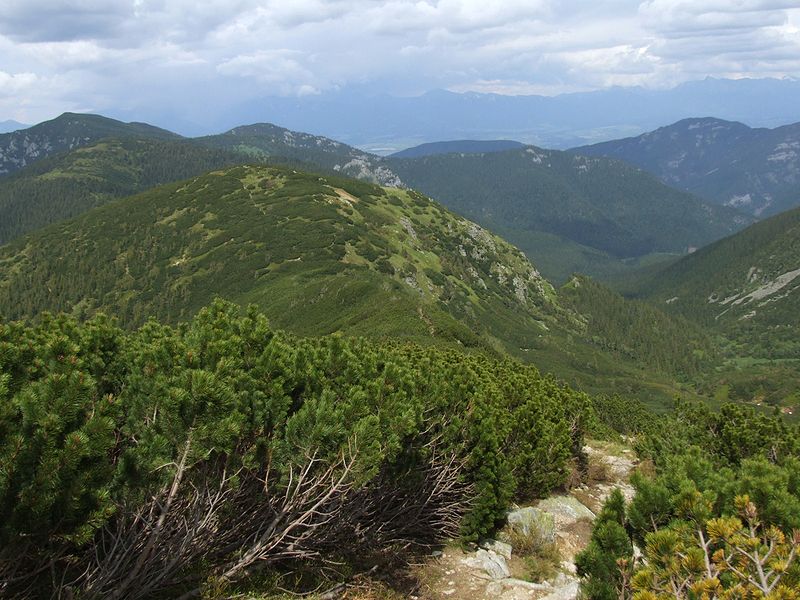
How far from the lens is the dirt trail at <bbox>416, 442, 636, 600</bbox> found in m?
11.8

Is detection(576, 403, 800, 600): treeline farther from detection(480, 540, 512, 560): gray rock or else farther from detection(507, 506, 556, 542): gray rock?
detection(480, 540, 512, 560): gray rock

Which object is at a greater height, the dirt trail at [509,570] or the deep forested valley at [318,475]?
the deep forested valley at [318,475]

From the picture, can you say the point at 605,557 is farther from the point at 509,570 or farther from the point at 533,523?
Result: the point at 533,523

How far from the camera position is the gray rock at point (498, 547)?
A: 14252 mm

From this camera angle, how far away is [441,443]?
13.3 metres

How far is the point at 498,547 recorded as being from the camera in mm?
14469

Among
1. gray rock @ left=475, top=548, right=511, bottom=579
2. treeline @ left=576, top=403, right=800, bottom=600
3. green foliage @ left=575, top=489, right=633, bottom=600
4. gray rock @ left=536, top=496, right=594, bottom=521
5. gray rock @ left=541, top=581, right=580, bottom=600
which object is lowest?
gray rock @ left=536, top=496, right=594, bottom=521

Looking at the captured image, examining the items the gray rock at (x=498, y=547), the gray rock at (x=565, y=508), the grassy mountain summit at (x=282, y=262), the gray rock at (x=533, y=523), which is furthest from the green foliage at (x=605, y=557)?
Answer: the grassy mountain summit at (x=282, y=262)

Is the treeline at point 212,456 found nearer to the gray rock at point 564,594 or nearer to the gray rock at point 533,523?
the gray rock at point 533,523

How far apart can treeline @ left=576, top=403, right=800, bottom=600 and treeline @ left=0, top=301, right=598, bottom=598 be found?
3.88 m

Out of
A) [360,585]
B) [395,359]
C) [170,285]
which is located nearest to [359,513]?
[360,585]

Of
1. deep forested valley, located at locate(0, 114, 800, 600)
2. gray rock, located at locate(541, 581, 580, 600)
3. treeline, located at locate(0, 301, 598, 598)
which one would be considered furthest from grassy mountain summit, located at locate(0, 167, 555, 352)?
gray rock, located at locate(541, 581, 580, 600)

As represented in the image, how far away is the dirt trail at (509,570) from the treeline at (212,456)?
29.6 inches

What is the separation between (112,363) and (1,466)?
13.4ft
